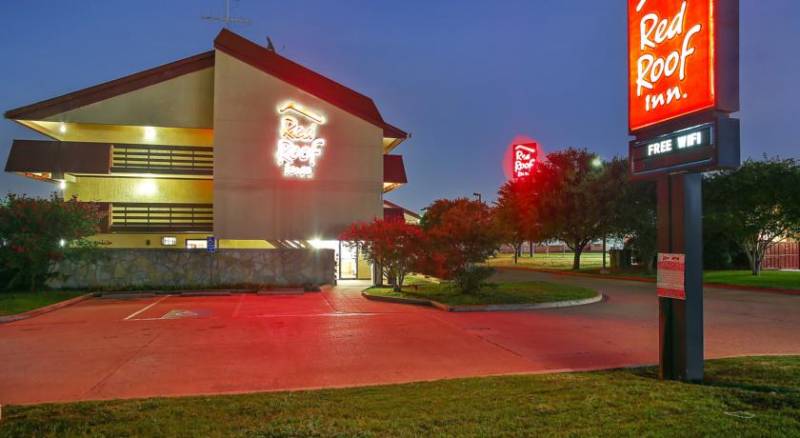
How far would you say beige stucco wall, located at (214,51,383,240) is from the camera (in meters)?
24.8

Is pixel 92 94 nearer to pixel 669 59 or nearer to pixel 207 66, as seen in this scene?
pixel 207 66

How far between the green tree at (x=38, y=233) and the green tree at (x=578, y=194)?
27.0 m

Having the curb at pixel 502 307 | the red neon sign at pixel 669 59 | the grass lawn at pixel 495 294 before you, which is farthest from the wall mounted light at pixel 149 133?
the red neon sign at pixel 669 59

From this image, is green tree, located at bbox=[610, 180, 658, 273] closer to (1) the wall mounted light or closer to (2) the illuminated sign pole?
(2) the illuminated sign pole

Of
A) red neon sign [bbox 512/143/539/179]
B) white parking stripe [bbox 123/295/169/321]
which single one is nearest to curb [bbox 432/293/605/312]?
white parking stripe [bbox 123/295/169/321]

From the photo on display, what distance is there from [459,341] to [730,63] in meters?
6.64

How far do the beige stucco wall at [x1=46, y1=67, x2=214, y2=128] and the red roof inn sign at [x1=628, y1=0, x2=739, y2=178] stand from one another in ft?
73.7

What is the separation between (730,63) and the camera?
6.72m

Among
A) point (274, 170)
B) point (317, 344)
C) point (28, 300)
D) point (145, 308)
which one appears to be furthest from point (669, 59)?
point (274, 170)

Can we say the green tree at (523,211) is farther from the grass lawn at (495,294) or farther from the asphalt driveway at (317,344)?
the asphalt driveway at (317,344)

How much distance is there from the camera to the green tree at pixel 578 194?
107 ft

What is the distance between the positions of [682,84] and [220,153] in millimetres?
21560

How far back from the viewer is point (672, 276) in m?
7.08

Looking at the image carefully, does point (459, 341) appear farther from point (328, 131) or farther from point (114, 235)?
point (114, 235)
